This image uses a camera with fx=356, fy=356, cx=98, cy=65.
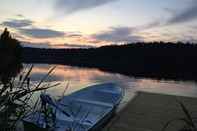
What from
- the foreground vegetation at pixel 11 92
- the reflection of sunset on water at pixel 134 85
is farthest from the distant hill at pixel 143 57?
the foreground vegetation at pixel 11 92

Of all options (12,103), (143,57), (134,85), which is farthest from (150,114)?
(143,57)

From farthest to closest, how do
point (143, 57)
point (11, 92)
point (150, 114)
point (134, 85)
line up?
point (143, 57) < point (134, 85) < point (150, 114) < point (11, 92)

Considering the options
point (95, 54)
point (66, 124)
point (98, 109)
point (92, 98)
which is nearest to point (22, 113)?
point (66, 124)

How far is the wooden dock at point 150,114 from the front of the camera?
8.74 meters

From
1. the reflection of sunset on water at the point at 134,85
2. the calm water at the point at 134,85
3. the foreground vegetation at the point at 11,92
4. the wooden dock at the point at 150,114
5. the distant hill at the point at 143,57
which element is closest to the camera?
the foreground vegetation at the point at 11,92

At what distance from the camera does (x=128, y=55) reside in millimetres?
73562

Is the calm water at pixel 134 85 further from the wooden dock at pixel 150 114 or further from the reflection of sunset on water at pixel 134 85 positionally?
the wooden dock at pixel 150 114

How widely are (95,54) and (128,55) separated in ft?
28.4

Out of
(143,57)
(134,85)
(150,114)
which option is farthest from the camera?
(143,57)

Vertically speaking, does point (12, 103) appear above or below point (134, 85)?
above

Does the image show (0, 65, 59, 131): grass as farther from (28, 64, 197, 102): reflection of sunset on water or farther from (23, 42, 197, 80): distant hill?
(23, 42, 197, 80): distant hill

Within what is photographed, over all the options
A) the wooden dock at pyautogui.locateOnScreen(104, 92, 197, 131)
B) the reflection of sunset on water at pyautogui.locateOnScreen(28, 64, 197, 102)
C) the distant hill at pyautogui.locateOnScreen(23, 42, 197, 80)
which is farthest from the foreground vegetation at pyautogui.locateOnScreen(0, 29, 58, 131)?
the distant hill at pyautogui.locateOnScreen(23, 42, 197, 80)

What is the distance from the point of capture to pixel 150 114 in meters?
10.5

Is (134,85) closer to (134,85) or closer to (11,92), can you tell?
(134,85)
